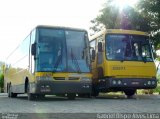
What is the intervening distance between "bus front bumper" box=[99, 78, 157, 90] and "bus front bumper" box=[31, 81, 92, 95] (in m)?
1.75

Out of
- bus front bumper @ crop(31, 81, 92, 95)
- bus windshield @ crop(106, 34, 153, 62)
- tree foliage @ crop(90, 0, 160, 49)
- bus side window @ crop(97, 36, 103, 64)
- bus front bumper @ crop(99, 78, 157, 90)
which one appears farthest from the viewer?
tree foliage @ crop(90, 0, 160, 49)

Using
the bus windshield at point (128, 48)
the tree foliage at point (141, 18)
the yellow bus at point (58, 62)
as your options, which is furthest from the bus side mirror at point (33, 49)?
the tree foliage at point (141, 18)

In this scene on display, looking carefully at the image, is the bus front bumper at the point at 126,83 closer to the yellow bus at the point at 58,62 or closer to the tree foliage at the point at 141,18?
the yellow bus at the point at 58,62

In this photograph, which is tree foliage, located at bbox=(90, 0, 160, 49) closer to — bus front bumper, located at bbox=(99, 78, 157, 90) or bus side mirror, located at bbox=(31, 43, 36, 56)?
bus front bumper, located at bbox=(99, 78, 157, 90)

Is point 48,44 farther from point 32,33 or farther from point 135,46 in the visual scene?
point 135,46

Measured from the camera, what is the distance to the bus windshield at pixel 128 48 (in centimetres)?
2097

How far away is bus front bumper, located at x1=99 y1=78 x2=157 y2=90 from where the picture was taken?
67.3ft

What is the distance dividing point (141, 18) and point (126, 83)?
9951 millimetres

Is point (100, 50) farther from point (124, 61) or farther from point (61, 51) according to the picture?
point (61, 51)

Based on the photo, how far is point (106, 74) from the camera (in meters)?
20.7

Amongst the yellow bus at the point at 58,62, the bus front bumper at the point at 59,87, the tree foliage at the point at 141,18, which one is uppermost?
the tree foliage at the point at 141,18

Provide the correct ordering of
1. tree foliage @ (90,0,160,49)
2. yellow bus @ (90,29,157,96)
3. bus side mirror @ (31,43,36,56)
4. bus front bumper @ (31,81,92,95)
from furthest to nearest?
1. tree foliage @ (90,0,160,49)
2. yellow bus @ (90,29,157,96)
3. bus side mirror @ (31,43,36,56)
4. bus front bumper @ (31,81,92,95)

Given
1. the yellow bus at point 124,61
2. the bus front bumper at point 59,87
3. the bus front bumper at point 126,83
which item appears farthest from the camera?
the yellow bus at point 124,61

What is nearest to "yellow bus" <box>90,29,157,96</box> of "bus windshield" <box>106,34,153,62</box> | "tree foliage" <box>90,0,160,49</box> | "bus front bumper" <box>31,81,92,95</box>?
"bus windshield" <box>106,34,153,62</box>
